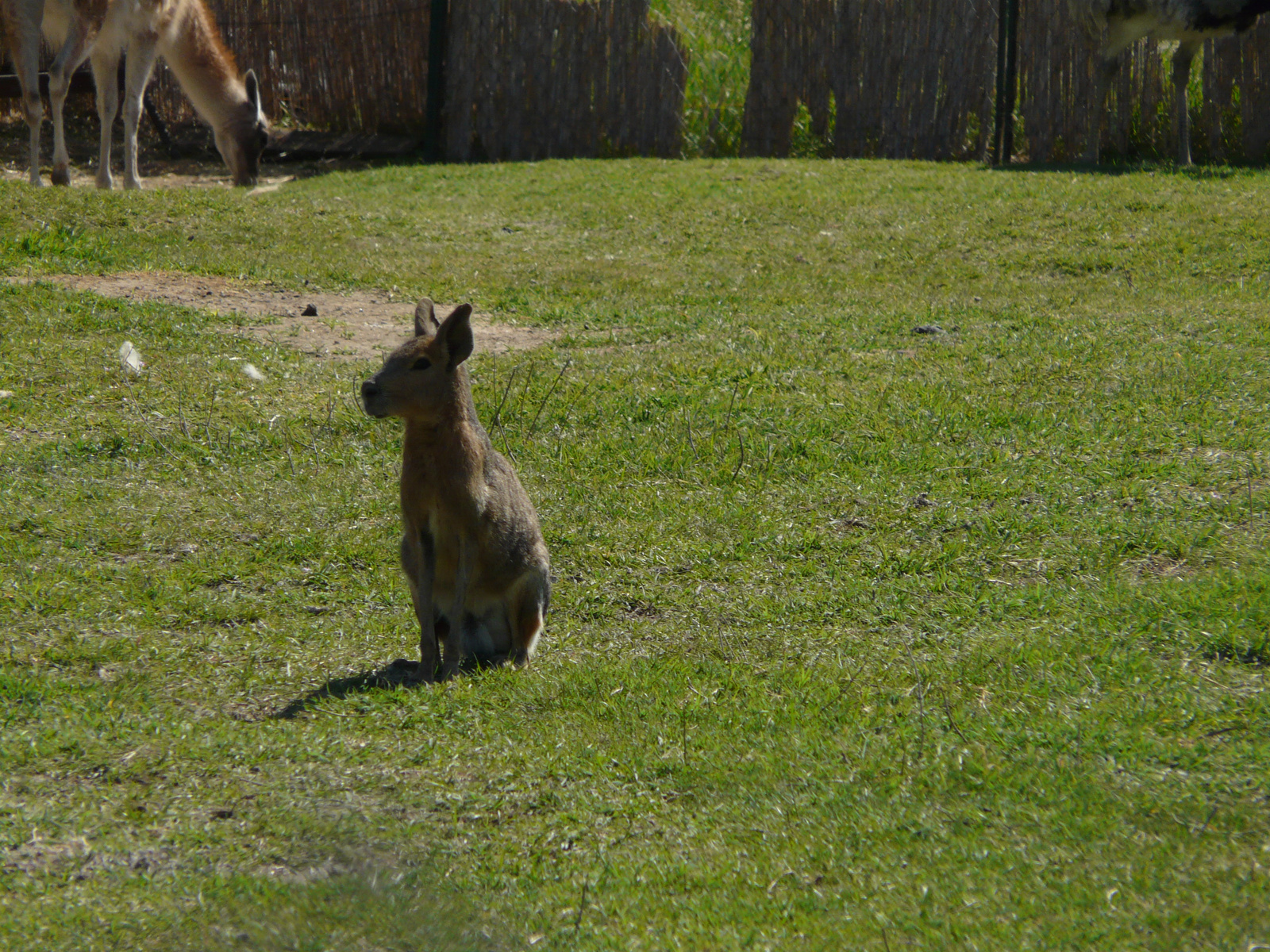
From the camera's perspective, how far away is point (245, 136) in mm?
16656

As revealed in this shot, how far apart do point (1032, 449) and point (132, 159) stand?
11035 millimetres

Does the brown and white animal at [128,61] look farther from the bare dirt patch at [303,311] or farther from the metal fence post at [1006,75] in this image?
the metal fence post at [1006,75]

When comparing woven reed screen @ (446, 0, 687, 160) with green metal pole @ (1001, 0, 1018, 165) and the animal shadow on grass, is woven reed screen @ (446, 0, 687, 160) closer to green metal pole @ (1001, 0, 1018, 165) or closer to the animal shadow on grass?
green metal pole @ (1001, 0, 1018, 165)

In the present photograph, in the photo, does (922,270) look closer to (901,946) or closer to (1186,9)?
(1186,9)

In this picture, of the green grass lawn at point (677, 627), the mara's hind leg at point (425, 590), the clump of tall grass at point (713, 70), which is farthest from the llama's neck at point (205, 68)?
the mara's hind leg at point (425, 590)

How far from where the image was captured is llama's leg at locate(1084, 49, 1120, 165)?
53.8 ft

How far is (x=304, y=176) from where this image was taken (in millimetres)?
18469

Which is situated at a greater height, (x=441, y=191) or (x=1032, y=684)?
(x=441, y=191)

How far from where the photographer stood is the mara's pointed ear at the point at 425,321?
17.7 ft

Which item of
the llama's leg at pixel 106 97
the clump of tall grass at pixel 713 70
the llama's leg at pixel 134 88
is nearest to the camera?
the llama's leg at pixel 106 97

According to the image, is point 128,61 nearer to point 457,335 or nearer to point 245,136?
point 245,136

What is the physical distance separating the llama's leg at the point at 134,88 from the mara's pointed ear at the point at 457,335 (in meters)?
11.2

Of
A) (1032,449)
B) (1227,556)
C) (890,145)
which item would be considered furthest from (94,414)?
(890,145)

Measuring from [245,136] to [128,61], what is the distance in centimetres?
173
